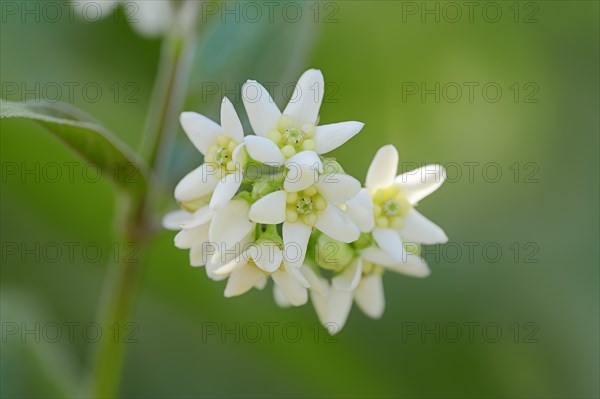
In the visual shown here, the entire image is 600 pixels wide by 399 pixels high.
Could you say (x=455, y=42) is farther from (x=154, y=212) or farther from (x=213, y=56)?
(x=154, y=212)

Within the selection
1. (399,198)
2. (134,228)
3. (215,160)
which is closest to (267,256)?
(215,160)

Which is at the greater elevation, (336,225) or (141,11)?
(141,11)

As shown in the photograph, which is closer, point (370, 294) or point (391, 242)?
point (391, 242)

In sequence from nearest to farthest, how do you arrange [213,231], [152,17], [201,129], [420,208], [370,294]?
1. [213,231]
2. [201,129]
3. [370,294]
4. [152,17]
5. [420,208]

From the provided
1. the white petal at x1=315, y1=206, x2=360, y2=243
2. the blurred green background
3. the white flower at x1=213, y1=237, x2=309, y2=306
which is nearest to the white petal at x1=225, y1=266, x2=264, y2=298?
the white flower at x1=213, y1=237, x2=309, y2=306

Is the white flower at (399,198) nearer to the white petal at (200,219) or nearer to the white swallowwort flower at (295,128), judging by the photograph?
the white swallowwort flower at (295,128)

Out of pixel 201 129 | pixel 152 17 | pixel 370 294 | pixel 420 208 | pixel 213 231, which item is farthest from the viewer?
pixel 420 208

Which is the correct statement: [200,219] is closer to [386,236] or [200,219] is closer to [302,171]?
[302,171]
